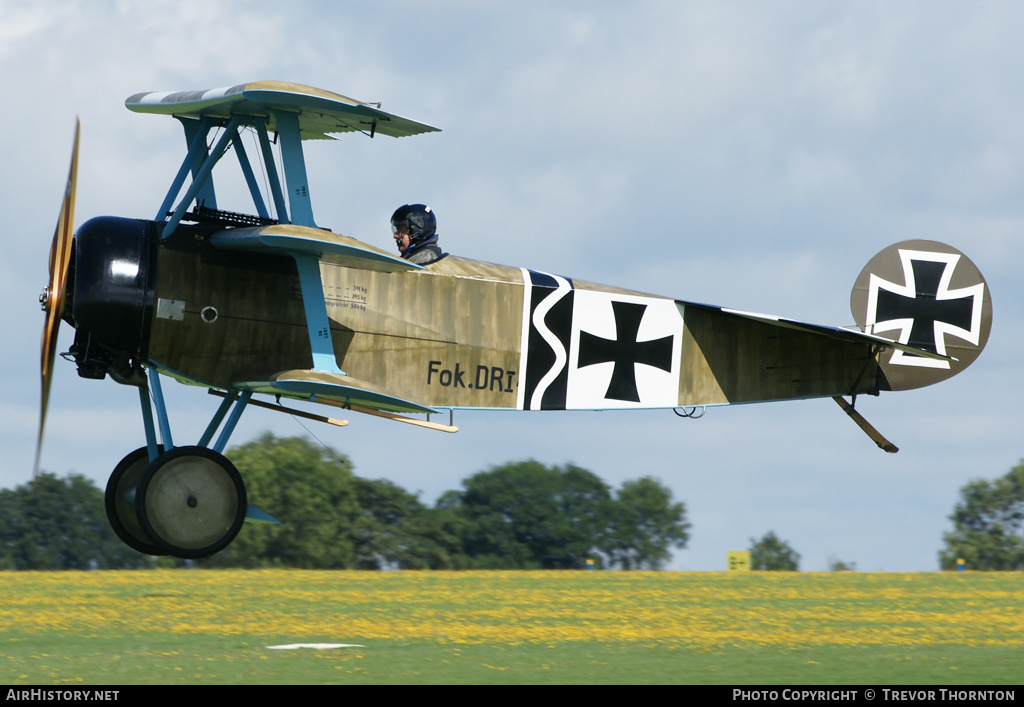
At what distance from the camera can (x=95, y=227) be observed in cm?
1098

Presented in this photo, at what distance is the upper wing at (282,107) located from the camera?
10.5 m

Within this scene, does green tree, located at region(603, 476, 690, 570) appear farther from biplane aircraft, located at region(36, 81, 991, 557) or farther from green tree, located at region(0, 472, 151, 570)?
biplane aircraft, located at region(36, 81, 991, 557)

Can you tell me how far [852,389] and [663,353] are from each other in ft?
7.75

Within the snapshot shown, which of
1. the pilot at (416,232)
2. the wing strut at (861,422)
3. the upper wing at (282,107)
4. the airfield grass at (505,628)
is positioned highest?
the upper wing at (282,107)

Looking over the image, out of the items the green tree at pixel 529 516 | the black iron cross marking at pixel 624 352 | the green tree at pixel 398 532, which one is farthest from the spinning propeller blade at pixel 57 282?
the green tree at pixel 529 516

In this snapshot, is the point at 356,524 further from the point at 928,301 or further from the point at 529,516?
the point at 928,301

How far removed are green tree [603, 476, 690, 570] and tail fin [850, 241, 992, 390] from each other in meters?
34.8

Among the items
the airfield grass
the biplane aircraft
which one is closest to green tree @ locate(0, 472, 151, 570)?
the airfield grass

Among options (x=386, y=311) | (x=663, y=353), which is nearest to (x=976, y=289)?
(x=663, y=353)

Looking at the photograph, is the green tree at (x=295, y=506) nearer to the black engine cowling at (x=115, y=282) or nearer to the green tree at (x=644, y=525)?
the green tree at (x=644, y=525)

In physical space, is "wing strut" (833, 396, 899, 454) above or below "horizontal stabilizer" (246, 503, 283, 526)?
above

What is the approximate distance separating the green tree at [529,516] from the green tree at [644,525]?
0.66 metres

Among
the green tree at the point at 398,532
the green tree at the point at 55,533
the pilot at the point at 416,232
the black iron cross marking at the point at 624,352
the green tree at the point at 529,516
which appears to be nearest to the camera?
the pilot at the point at 416,232

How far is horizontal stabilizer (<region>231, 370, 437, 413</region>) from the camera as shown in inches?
421
